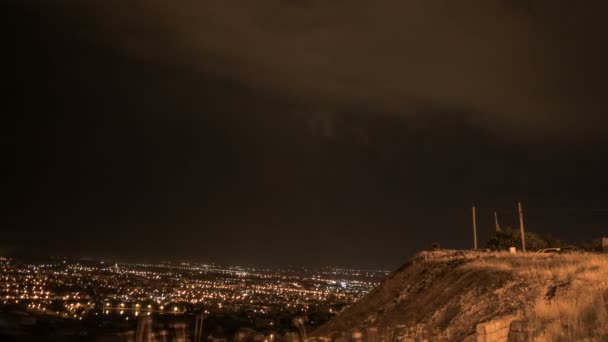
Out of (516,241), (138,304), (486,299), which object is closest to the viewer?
(486,299)

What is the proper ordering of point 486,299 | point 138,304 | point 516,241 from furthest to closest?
point 516,241, point 138,304, point 486,299

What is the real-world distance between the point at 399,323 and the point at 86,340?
16.8 m

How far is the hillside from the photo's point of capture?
48.2 ft

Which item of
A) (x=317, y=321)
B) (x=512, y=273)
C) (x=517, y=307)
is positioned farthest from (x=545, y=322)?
(x=317, y=321)

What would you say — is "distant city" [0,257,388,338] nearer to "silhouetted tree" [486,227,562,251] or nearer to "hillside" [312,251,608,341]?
"hillside" [312,251,608,341]

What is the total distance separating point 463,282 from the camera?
78.5 ft

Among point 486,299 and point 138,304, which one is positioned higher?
point 486,299

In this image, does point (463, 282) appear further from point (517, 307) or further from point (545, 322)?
point (545, 322)

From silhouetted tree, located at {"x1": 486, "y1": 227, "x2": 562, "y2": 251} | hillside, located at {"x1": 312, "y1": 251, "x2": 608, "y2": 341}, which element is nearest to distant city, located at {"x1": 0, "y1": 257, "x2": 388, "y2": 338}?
hillside, located at {"x1": 312, "y1": 251, "x2": 608, "y2": 341}

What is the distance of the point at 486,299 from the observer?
20.1 meters

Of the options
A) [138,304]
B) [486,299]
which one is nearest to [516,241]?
[486,299]

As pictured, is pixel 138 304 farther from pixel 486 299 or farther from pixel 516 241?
pixel 516 241

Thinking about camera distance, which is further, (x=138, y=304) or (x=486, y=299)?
(x=138, y=304)

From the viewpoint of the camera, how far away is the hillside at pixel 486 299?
14.7 m
